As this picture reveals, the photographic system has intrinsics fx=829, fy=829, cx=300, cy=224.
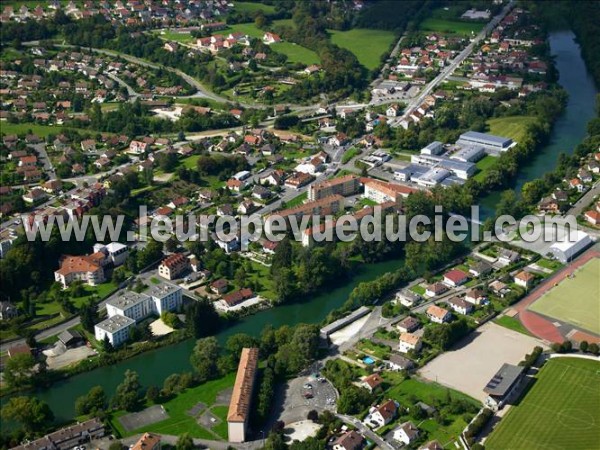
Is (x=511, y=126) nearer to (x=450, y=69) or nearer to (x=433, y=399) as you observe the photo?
(x=450, y=69)

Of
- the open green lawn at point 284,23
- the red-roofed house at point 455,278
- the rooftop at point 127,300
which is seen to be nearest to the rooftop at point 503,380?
the red-roofed house at point 455,278

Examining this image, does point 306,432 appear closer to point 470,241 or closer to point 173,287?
point 173,287

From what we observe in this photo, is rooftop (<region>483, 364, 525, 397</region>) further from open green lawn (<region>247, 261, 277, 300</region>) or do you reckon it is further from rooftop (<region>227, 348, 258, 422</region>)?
open green lawn (<region>247, 261, 277, 300</region>)

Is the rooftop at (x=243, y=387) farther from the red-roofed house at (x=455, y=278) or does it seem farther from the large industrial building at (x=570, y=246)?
the large industrial building at (x=570, y=246)

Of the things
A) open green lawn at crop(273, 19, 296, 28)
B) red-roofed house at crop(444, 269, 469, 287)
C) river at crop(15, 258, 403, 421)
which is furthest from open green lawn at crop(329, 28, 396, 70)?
river at crop(15, 258, 403, 421)

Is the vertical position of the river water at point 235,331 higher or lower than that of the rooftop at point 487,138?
lower

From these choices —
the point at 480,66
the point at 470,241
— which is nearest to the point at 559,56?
the point at 480,66

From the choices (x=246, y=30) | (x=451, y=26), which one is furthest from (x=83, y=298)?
(x=451, y=26)
